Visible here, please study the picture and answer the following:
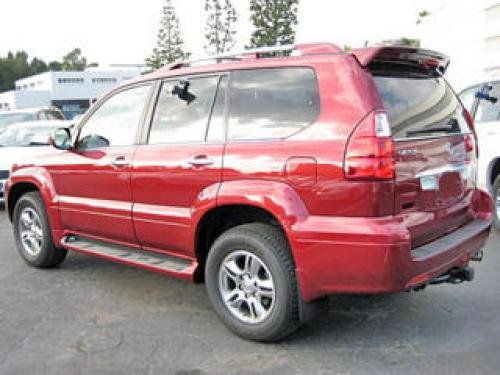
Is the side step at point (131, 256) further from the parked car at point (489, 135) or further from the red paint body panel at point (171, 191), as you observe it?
the parked car at point (489, 135)

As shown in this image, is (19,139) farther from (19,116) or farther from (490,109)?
(490,109)

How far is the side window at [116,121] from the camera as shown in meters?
5.27

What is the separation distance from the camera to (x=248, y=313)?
14.7 ft

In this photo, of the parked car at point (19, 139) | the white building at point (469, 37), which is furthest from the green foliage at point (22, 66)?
the parked car at point (19, 139)

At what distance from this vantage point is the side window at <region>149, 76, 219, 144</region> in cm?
473

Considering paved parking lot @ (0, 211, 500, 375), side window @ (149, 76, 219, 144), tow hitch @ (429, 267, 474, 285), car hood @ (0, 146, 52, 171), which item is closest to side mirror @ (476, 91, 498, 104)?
paved parking lot @ (0, 211, 500, 375)

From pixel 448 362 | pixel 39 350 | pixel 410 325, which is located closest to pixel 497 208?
pixel 410 325

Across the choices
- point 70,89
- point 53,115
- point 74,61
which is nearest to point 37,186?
point 53,115

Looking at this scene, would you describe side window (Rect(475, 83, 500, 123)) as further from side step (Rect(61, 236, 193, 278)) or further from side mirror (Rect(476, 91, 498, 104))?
side step (Rect(61, 236, 193, 278))

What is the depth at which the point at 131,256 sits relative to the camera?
17.2 ft

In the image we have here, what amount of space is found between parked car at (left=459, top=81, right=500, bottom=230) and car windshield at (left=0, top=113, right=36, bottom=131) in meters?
10.1

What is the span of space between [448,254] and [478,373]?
762 millimetres

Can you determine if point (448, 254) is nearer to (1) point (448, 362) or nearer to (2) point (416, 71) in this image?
(1) point (448, 362)

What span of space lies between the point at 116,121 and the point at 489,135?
14.4 feet
